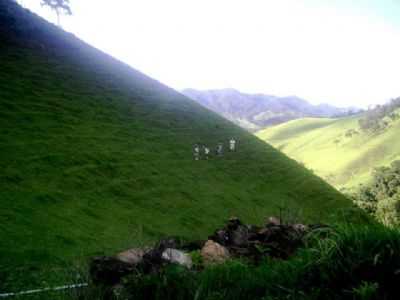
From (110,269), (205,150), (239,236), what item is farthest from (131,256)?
(205,150)

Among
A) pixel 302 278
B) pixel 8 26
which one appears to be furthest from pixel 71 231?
pixel 8 26

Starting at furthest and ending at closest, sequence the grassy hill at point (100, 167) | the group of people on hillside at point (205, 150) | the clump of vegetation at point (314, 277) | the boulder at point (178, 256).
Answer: the group of people on hillside at point (205, 150), the grassy hill at point (100, 167), the boulder at point (178, 256), the clump of vegetation at point (314, 277)

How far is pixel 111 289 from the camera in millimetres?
5105

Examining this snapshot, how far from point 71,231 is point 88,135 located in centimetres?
2263

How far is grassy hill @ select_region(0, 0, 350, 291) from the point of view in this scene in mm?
22828

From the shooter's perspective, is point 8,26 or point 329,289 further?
point 8,26

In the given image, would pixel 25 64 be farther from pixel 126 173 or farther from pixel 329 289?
pixel 329 289

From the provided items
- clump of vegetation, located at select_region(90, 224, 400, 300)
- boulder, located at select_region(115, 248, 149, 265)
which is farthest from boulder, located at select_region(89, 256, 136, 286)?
clump of vegetation, located at select_region(90, 224, 400, 300)

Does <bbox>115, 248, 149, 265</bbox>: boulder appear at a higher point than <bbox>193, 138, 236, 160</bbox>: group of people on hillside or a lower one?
higher

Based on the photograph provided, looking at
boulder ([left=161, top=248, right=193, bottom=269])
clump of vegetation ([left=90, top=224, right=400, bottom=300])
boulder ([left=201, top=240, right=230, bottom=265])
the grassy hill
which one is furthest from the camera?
the grassy hill

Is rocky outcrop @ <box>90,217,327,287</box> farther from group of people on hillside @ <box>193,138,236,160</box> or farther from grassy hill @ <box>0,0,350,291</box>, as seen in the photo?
group of people on hillside @ <box>193,138,236,160</box>

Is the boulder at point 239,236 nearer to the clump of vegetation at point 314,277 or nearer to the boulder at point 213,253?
the boulder at point 213,253

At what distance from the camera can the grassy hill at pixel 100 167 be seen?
22828 mm

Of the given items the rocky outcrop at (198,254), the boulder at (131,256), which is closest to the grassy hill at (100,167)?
the rocky outcrop at (198,254)
